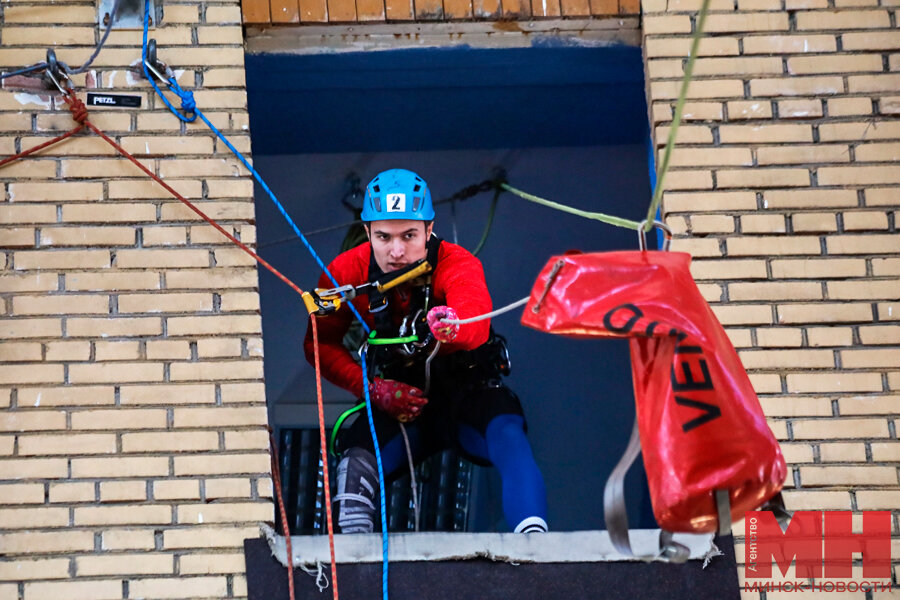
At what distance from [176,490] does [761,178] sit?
2401 millimetres

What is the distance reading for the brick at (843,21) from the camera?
469 centimetres

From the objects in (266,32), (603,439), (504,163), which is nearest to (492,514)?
(603,439)

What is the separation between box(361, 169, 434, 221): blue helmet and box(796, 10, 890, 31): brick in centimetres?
160

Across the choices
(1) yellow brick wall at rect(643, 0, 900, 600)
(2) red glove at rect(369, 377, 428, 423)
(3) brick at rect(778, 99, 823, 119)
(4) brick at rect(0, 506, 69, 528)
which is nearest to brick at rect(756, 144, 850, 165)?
(1) yellow brick wall at rect(643, 0, 900, 600)

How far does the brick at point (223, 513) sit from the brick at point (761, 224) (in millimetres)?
2009

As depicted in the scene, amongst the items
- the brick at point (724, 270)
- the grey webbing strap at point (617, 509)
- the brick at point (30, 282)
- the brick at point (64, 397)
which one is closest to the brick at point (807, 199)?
the brick at point (724, 270)

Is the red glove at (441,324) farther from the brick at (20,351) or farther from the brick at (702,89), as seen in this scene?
the brick at (20,351)

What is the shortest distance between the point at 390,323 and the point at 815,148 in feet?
5.68

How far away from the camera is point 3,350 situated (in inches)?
168

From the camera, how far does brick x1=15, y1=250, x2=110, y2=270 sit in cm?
436

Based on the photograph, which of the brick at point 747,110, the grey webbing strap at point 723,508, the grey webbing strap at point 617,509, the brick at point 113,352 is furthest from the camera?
the brick at point 747,110

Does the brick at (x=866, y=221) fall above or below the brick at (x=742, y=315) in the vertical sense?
above

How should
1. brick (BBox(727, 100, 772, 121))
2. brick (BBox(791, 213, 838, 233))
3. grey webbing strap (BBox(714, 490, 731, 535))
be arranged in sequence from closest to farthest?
grey webbing strap (BBox(714, 490, 731, 535)) → brick (BBox(791, 213, 838, 233)) → brick (BBox(727, 100, 772, 121))

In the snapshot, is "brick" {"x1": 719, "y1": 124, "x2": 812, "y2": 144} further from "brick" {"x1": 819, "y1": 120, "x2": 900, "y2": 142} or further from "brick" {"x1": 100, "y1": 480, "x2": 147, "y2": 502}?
"brick" {"x1": 100, "y1": 480, "x2": 147, "y2": 502}
